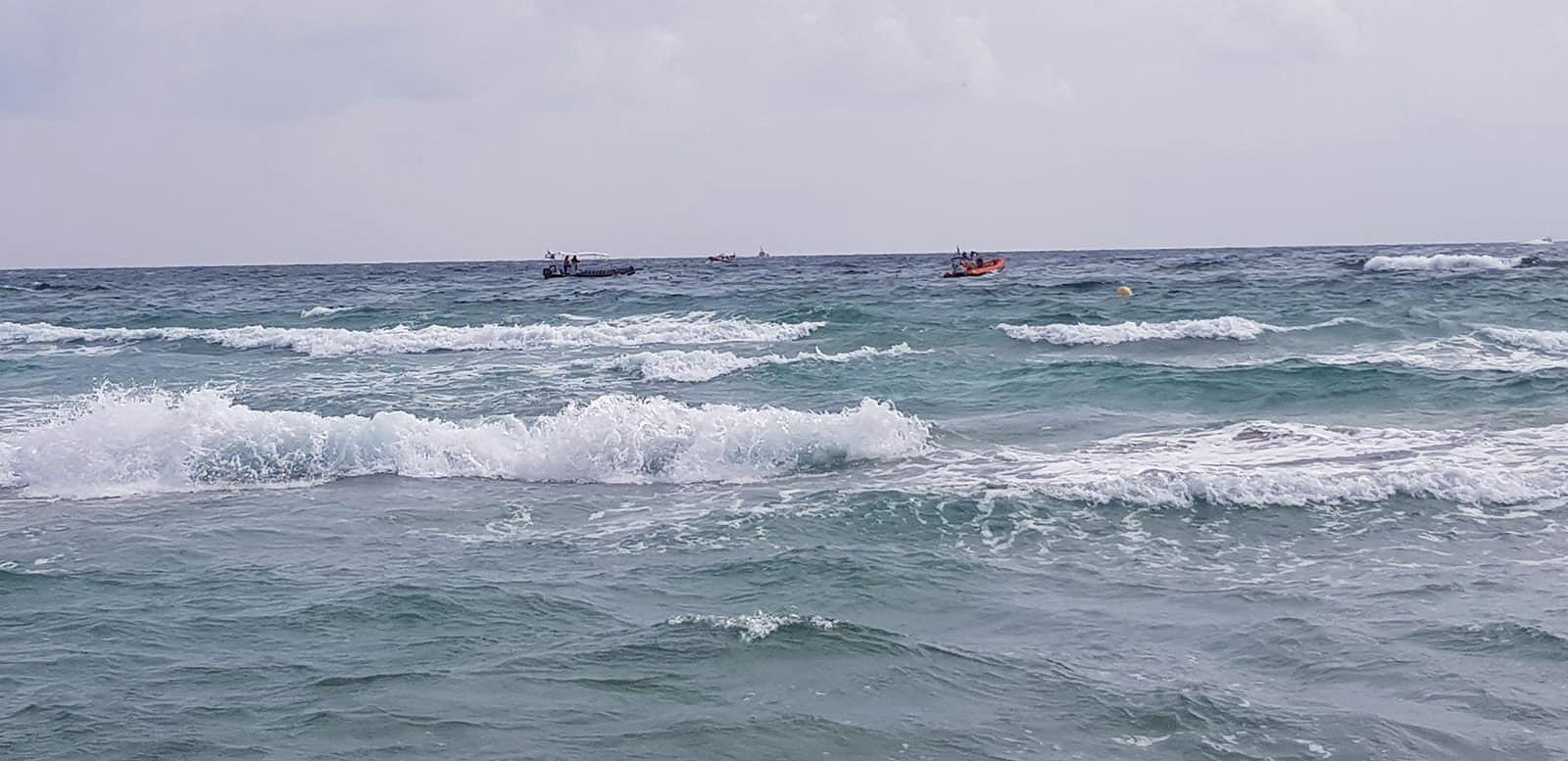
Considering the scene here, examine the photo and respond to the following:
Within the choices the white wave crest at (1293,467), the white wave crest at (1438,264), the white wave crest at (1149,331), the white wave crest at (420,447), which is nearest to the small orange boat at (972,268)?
the white wave crest at (1438,264)

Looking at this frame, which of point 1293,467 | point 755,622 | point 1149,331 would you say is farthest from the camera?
point 1149,331

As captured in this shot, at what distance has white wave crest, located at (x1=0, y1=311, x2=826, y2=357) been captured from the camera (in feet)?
98.8

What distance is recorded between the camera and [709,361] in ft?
78.7

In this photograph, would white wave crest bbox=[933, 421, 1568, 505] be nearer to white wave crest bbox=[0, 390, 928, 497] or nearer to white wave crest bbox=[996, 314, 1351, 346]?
white wave crest bbox=[0, 390, 928, 497]

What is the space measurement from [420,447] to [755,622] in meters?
7.33

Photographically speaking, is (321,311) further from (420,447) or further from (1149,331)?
(420,447)

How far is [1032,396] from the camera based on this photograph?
18766mm

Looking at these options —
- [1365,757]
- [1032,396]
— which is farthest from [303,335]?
[1365,757]

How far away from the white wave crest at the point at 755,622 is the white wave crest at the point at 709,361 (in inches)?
550

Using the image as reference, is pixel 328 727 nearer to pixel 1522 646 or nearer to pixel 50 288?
pixel 1522 646

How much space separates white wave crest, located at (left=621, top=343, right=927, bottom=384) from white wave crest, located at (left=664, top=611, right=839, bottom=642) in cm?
1398

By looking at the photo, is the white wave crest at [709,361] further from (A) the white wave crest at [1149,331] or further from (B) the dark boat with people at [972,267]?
(B) the dark boat with people at [972,267]

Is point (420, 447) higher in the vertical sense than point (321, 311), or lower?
lower

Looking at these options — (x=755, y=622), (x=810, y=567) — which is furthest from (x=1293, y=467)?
(x=755, y=622)
